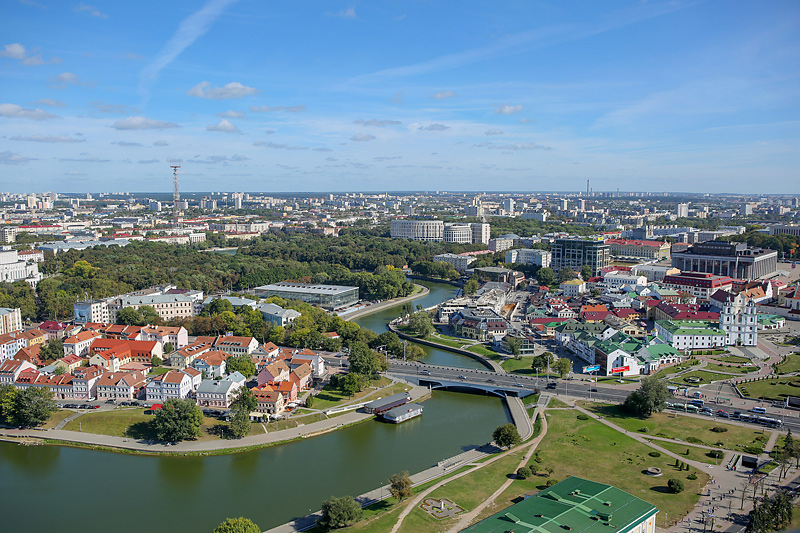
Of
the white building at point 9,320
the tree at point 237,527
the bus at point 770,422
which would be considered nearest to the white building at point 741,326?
the bus at point 770,422

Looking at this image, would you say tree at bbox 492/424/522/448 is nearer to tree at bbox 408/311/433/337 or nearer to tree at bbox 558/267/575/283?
tree at bbox 408/311/433/337

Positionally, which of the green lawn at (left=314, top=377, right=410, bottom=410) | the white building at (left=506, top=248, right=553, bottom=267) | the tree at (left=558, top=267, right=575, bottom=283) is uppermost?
the white building at (left=506, top=248, right=553, bottom=267)

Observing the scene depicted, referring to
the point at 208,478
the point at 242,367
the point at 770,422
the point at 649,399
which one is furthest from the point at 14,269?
the point at 770,422

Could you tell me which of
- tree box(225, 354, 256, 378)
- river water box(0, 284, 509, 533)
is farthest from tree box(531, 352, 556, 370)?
tree box(225, 354, 256, 378)

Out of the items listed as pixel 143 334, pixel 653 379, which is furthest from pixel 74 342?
pixel 653 379

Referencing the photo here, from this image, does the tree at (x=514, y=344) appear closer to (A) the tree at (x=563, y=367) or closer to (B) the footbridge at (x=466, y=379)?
(B) the footbridge at (x=466, y=379)
